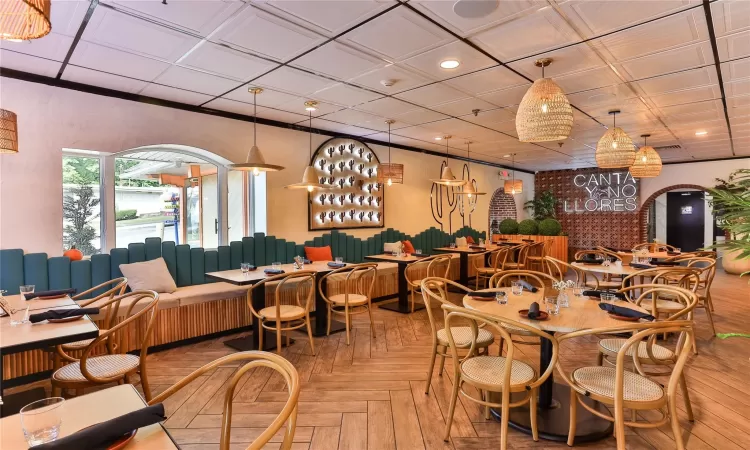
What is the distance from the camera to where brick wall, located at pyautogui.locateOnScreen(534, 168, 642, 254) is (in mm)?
11633

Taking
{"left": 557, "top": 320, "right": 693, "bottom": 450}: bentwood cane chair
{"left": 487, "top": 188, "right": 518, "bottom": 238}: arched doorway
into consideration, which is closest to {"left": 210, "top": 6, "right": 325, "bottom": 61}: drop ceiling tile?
{"left": 557, "top": 320, "right": 693, "bottom": 450}: bentwood cane chair

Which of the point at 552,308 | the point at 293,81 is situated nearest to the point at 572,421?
the point at 552,308

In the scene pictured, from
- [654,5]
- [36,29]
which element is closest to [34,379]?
[36,29]

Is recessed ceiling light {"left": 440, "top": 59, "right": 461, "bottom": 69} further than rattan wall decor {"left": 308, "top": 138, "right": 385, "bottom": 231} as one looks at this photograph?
No

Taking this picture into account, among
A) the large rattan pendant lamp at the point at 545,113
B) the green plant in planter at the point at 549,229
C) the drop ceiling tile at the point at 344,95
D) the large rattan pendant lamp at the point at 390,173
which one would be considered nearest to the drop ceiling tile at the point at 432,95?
the drop ceiling tile at the point at 344,95

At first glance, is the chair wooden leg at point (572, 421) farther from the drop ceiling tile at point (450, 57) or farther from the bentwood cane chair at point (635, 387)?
the drop ceiling tile at point (450, 57)

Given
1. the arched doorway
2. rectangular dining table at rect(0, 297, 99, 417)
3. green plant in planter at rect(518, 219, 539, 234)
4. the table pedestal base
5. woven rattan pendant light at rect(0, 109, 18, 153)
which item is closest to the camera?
rectangular dining table at rect(0, 297, 99, 417)

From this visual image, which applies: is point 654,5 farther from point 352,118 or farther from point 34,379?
point 34,379

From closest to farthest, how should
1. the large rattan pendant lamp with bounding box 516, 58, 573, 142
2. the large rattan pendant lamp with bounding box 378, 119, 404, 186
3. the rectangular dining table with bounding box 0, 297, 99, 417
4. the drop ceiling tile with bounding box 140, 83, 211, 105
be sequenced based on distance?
1. the rectangular dining table with bounding box 0, 297, 99, 417
2. the large rattan pendant lamp with bounding box 516, 58, 573, 142
3. the drop ceiling tile with bounding box 140, 83, 211, 105
4. the large rattan pendant lamp with bounding box 378, 119, 404, 186

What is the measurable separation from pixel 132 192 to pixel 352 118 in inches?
124

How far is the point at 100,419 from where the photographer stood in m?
1.29

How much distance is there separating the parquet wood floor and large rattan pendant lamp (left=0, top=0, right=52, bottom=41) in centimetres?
241

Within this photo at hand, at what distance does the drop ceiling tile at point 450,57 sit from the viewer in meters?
3.50

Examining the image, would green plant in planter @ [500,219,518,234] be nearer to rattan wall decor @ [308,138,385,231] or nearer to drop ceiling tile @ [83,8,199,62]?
rattan wall decor @ [308,138,385,231]
